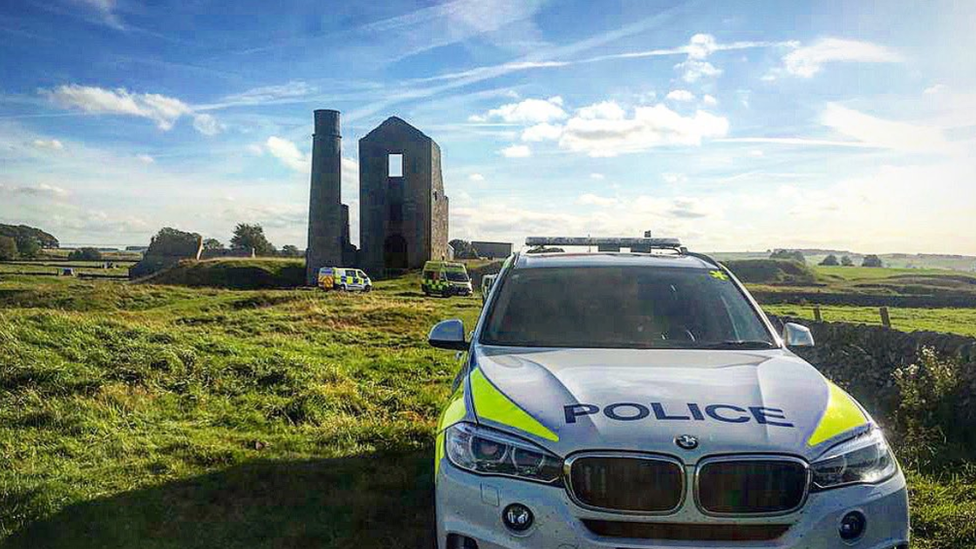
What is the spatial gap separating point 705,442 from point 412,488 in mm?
3021

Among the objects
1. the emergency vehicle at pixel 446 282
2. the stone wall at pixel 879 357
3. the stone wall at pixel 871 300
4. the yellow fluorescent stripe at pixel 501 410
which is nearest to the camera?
the yellow fluorescent stripe at pixel 501 410

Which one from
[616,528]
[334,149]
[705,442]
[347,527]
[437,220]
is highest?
[334,149]

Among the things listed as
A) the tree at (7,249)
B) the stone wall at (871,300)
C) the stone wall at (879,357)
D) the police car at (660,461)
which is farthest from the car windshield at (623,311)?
the tree at (7,249)

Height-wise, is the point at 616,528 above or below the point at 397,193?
below

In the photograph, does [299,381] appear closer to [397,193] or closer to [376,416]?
[376,416]

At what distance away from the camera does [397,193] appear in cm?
6269

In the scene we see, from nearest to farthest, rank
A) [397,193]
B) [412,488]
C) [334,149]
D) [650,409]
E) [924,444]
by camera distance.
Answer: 1. [650,409]
2. [412,488]
3. [924,444]
4. [334,149]
5. [397,193]

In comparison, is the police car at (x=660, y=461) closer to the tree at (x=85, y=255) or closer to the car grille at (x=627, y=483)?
the car grille at (x=627, y=483)

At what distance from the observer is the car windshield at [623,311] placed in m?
4.25

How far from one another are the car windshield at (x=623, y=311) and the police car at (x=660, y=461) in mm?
525

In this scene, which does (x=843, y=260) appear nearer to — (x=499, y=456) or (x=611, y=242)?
(x=611, y=242)

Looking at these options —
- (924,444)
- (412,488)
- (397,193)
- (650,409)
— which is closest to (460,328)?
(412,488)

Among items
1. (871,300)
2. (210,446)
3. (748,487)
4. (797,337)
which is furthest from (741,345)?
(871,300)

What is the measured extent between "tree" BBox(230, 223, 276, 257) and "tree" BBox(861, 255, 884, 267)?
81.4 metres
